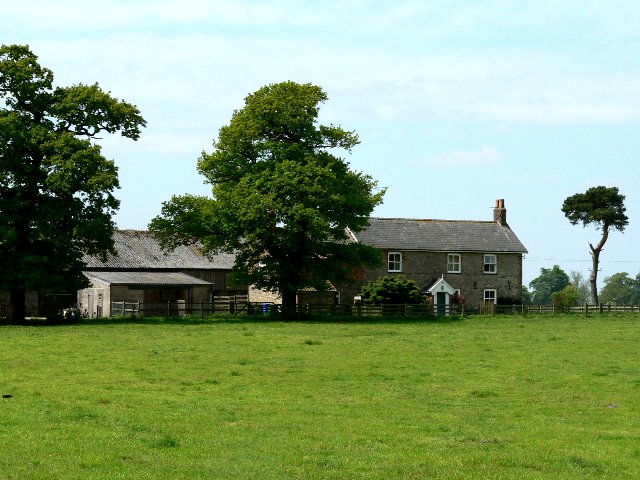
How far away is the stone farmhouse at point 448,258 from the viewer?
257ft

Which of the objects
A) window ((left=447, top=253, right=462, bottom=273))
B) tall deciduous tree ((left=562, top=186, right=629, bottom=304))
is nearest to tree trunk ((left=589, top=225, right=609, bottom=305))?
tall deciduous tree ((left=562, top=186, right=629, bottom=304))

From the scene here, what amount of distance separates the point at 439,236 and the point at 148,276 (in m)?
24.0

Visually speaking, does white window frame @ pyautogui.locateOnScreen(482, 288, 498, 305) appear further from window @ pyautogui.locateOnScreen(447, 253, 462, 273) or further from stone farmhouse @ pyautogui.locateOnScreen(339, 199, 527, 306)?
window @ pyautogui.locateOnScreen(447, 253, 462, 273)

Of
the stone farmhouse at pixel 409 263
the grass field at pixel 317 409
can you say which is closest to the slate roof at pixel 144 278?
the stone farmhouse at pixel 409 263

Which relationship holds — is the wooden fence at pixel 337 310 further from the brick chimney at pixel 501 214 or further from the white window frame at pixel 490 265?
the brick chimney at pixel 501 214

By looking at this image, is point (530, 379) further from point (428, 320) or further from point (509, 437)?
point (428, 320)

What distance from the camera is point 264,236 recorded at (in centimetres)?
5959

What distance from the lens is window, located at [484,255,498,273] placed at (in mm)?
81062

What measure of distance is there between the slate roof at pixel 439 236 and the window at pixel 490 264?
0.62m

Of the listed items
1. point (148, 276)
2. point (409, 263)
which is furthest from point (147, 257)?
point (409, 263)

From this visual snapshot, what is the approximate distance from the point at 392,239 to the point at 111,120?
29.0m

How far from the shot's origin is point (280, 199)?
5816cm

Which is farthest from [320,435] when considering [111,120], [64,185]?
[111,120]

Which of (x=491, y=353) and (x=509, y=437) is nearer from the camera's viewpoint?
(x=509, y=437)
